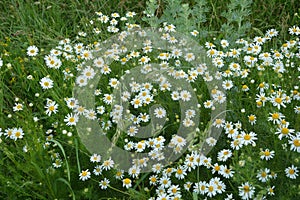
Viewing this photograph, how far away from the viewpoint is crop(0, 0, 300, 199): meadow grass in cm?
242

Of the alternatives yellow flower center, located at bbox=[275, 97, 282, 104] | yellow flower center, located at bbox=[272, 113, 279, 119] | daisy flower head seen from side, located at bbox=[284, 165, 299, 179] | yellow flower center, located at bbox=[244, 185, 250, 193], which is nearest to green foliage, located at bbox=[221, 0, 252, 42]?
yellow flower center, located at bbox=[275, 97, 282, 104]

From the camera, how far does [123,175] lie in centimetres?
254

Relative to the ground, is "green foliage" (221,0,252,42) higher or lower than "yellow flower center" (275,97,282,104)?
higher

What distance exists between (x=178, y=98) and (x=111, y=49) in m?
0.78

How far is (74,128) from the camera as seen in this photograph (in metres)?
2.76

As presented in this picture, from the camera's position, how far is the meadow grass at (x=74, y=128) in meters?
2.42

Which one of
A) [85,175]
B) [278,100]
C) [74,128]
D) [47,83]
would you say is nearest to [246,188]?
[278,100]

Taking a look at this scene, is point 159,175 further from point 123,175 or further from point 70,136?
point 70,136

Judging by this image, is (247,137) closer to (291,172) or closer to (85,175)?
(291,172)

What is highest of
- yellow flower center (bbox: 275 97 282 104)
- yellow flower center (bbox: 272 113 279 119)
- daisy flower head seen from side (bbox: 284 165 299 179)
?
yellow flower center (bbox: 275 97 282 104)

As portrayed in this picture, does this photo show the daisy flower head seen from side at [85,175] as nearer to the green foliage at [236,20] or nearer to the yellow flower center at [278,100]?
the yellow flower center at [278,100]

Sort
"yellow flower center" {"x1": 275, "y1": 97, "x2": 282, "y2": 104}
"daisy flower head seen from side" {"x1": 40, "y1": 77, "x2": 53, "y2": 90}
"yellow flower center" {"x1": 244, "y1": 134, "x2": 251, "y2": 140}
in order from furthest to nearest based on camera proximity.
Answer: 1. "daisy flower head seen from side" {"x1": 40, "y1": 77, "x2": 53, "y2": 90}
2. "yellow flower center" {"x1": 275, "y1": 97, "x2": 282, "y2": 104}
3. "yellow flower center" {"x1": 244, "y1": 134, "x2": 251, "y2": 140}

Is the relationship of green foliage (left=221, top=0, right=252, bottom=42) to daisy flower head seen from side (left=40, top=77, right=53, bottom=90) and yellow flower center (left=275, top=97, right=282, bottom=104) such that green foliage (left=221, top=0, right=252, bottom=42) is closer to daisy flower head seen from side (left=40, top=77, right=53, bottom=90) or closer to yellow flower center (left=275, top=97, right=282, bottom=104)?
yellow flower center (left=275, top=97, right=282, bottom=104)

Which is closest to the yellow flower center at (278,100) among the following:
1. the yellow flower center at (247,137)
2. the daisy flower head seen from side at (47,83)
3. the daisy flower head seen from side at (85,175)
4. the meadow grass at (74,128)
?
the meadow grass at (74,128)
